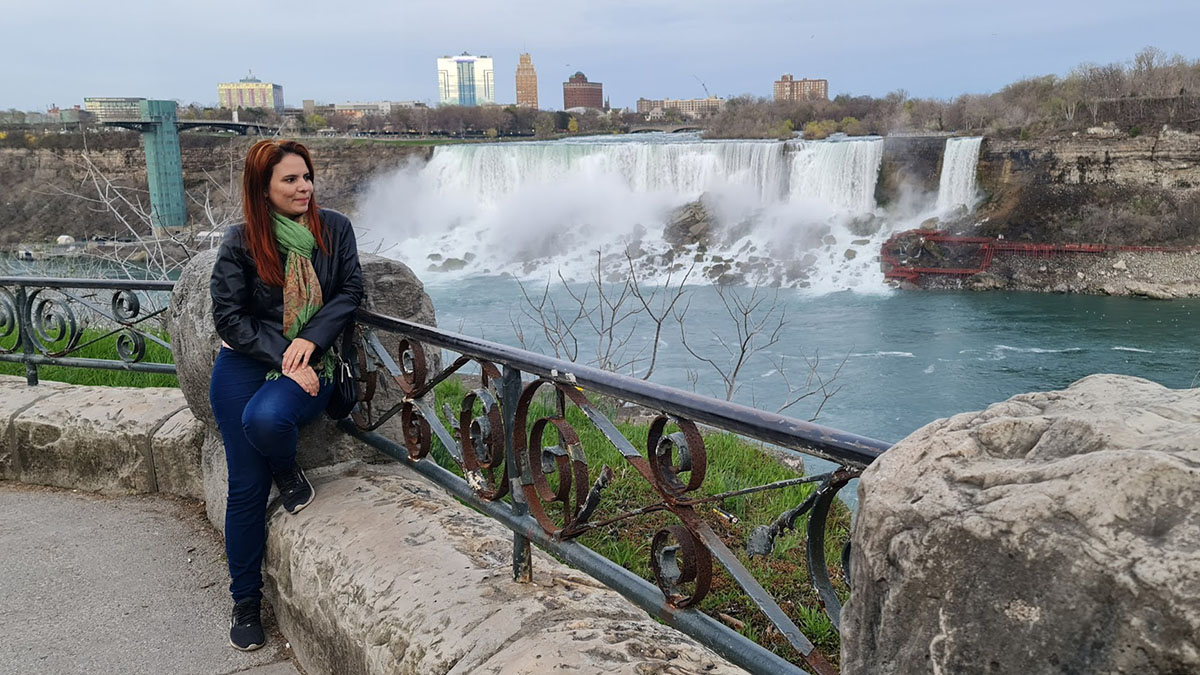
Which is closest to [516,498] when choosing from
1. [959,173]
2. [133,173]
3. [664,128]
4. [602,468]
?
[602,468]

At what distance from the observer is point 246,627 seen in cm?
261

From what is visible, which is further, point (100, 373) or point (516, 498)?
point (100, 373)

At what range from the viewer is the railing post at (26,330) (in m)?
4.41

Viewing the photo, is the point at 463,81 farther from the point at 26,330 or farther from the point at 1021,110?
the point at 26,330

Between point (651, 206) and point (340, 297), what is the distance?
93.4 ft

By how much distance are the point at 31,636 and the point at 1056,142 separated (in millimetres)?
32687

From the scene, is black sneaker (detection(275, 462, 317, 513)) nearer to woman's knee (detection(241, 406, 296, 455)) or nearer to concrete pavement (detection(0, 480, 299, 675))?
woman's knee (detection(241, 406, 296, 455))

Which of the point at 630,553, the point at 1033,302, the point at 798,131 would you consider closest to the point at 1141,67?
the point at 798,131

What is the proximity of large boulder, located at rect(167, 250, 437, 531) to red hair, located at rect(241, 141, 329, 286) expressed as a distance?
1.14 ft

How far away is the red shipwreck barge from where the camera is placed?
84.7 feet

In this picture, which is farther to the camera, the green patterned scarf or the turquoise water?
the turquoise water

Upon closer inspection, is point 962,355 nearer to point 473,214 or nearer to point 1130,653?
point 1130,653

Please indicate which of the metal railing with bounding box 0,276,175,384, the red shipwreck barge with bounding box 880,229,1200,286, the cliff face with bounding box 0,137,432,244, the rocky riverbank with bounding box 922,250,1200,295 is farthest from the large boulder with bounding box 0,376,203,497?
the cliff face with bounding box 0,137,432,244

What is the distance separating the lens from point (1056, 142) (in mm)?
29797
